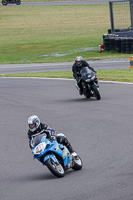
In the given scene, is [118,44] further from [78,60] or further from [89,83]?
[89,83]

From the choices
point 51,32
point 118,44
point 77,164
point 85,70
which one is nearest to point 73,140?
point 77,164

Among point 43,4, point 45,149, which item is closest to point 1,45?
point 43,4

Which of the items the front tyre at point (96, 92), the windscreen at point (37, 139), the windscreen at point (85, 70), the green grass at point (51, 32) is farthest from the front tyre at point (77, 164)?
the green grass at point (51, 32)

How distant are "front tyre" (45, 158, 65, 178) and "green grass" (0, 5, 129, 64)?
24.6 m

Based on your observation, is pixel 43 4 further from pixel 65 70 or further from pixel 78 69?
pixel 78 69

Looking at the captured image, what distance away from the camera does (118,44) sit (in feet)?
112

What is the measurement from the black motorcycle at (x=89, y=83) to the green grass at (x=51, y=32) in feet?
50.4

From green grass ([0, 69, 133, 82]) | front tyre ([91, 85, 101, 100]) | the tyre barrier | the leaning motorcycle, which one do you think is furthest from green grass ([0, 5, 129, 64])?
the leaning motorcycle

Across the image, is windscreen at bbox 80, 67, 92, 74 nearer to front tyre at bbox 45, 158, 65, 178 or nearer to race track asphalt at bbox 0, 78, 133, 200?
race track asphalt at bbox 0, 78, 133, 200

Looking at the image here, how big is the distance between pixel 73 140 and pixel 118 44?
22857 mm

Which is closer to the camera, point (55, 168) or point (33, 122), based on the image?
point (55, 168)

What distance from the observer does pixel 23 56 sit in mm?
38812

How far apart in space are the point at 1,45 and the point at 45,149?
3776 cm

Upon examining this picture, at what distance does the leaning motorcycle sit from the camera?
8.55 meters
